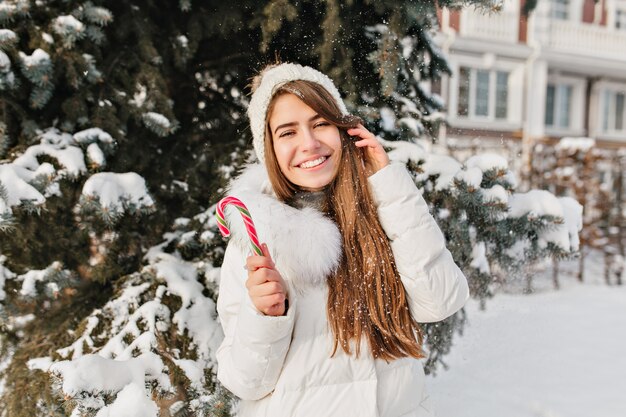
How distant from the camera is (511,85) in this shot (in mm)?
14016

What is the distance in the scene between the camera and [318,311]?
147cm

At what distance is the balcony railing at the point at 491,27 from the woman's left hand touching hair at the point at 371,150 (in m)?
12.4

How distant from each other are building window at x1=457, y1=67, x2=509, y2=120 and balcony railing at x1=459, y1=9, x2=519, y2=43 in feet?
2.79

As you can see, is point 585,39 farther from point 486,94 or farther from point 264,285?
point 264,285

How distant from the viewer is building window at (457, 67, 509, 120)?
13.5 metres

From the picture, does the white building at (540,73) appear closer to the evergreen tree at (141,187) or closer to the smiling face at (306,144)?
the evergreen tree at (141,187)

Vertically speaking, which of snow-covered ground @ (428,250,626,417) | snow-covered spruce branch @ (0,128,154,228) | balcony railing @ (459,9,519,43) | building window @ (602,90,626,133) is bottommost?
snow-covered ground @ (428,250,626,417)

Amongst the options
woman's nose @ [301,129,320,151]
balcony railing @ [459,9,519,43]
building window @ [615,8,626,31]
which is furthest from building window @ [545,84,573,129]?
woman's nose @ [301,129,320,151]

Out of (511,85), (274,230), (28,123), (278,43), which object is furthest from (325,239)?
(511,85)

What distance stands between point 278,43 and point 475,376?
279cm

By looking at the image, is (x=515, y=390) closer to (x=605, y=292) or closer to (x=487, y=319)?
(x=487, y=319)

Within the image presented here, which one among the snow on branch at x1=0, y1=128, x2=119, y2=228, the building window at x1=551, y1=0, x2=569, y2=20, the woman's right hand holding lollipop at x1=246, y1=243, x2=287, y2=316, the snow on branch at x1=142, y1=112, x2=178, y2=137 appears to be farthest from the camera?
the building window at x1=551, y1=0, x2=569, y2=20

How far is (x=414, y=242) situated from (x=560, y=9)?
1618 centimetres

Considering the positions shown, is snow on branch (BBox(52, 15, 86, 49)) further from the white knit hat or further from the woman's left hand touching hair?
the woman's left hand touching hair
